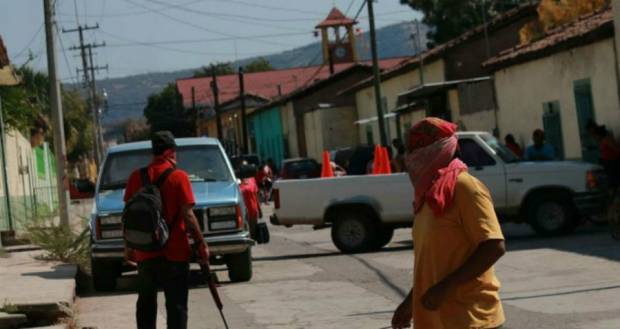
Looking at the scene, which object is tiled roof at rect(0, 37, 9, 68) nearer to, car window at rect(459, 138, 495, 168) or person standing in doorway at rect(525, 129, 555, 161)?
car window at rect(459, 138, 495, 168)

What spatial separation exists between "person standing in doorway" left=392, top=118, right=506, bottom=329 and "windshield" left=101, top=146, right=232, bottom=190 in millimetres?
11836

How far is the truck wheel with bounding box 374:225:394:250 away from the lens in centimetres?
2159

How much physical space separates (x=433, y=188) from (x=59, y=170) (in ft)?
74.6

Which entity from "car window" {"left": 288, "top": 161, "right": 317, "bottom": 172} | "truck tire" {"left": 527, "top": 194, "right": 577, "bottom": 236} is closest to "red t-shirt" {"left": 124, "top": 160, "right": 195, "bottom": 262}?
"truck tire" {"left": 527, "top": 194, "right": 577, "bottom": 236}

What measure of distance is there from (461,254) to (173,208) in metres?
4.42

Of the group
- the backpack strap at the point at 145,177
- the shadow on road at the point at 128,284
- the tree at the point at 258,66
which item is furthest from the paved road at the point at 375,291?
the tree at the point at 258,66

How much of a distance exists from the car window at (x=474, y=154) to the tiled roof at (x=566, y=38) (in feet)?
17.2

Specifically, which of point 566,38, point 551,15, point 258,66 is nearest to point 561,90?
point 566,38

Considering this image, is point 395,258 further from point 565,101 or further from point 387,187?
point 565,101

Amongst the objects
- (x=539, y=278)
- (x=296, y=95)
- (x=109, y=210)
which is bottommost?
(x=539, y=278)

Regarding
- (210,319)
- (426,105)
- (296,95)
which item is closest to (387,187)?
(210,319)

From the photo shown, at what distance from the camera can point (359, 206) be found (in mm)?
21453

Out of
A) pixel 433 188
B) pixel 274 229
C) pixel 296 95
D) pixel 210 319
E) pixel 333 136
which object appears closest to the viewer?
pixel 433 188

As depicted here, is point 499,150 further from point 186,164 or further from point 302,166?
point 302,166
